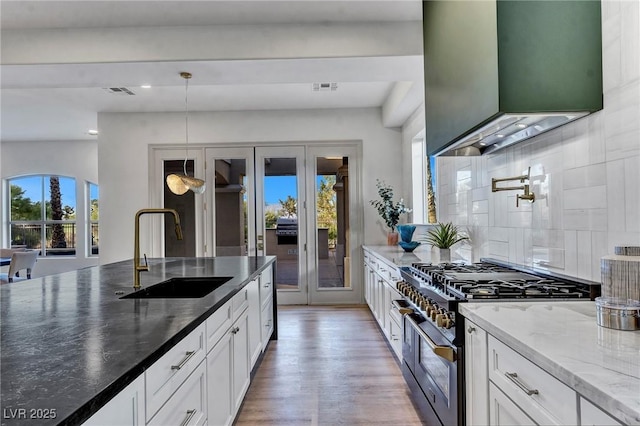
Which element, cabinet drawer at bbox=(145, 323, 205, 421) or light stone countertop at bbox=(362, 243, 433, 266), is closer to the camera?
cabinet drawer at bbox=(145, 323, 205, 421)

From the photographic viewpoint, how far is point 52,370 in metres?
0.91

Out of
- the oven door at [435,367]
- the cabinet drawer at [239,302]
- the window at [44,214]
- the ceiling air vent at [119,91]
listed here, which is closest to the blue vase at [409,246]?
the oven door at [435,367]

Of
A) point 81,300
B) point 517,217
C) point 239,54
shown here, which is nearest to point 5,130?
point 239,54

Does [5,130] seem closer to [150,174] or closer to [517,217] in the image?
[150,174]

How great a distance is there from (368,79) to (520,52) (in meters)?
2.08

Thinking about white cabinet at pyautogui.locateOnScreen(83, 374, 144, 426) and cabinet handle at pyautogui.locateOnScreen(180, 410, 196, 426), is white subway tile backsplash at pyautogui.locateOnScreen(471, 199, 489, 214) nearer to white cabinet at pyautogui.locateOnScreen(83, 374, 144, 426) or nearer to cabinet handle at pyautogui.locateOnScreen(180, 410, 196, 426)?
cabinet handle at pyautogui.locateOnScreen(180, 410, 196, 426)

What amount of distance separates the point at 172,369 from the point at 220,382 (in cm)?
67

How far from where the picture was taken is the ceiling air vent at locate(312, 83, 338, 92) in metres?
4.41

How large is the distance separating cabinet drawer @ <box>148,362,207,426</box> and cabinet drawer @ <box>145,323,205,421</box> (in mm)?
26

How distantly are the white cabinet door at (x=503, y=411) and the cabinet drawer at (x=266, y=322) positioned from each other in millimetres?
2086

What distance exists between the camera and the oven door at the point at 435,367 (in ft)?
5.38

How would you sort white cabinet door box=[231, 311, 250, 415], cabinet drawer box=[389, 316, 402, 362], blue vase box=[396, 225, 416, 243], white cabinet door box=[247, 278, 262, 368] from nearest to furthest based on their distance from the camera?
white cabinet door box=[231, 311, 250, 415], white cabinet door box=[247, 278, 262, 368], cabinet drawer box=[389, 316, 402, 362], blue vase box=[396, 225, 416, 243]

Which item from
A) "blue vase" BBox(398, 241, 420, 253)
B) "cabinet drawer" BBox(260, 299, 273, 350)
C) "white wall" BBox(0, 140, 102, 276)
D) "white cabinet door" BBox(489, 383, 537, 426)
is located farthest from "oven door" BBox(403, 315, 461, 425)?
"white wall" BBox(0, 140, 102, 276)

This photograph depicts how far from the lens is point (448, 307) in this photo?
162 centimetres
